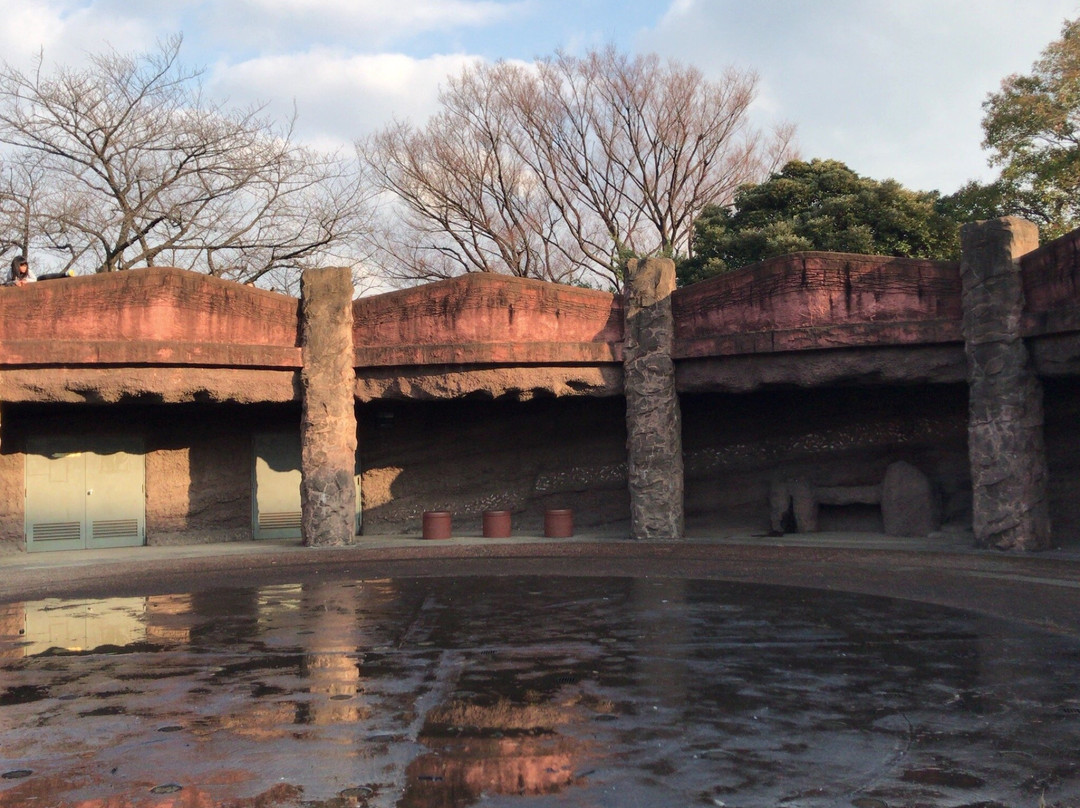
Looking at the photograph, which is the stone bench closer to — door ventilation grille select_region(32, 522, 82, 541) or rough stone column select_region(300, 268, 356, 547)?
rough stone column select_region(300, 268, 356, 547)

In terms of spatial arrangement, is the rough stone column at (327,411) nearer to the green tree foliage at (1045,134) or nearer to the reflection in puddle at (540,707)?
the reflection in puddle at (540,707)

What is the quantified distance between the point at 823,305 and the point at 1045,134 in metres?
9.88

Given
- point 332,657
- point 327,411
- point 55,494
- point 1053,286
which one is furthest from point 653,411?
point 55,494

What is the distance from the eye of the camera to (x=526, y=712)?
5.27 metres

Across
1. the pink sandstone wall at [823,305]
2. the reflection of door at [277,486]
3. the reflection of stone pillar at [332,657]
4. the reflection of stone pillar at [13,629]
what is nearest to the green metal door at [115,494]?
the reflection of door at [277,486]

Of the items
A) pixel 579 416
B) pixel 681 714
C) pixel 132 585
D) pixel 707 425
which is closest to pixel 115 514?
pixel 132 585

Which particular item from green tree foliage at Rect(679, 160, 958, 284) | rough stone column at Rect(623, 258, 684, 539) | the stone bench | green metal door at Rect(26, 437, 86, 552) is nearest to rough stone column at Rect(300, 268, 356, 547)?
green metal door at Rect(26, 437, 86, 552)

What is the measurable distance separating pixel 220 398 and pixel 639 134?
18.3 m

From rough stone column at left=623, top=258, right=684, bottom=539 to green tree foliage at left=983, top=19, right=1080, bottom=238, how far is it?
9.46 m

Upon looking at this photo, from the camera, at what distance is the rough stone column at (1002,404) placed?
11.6 m

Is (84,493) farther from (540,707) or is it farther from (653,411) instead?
(540,707)

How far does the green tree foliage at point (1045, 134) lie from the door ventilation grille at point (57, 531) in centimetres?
1747

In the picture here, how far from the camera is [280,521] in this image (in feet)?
50.4

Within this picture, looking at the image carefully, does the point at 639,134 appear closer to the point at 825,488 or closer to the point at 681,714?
the point at 825,488
